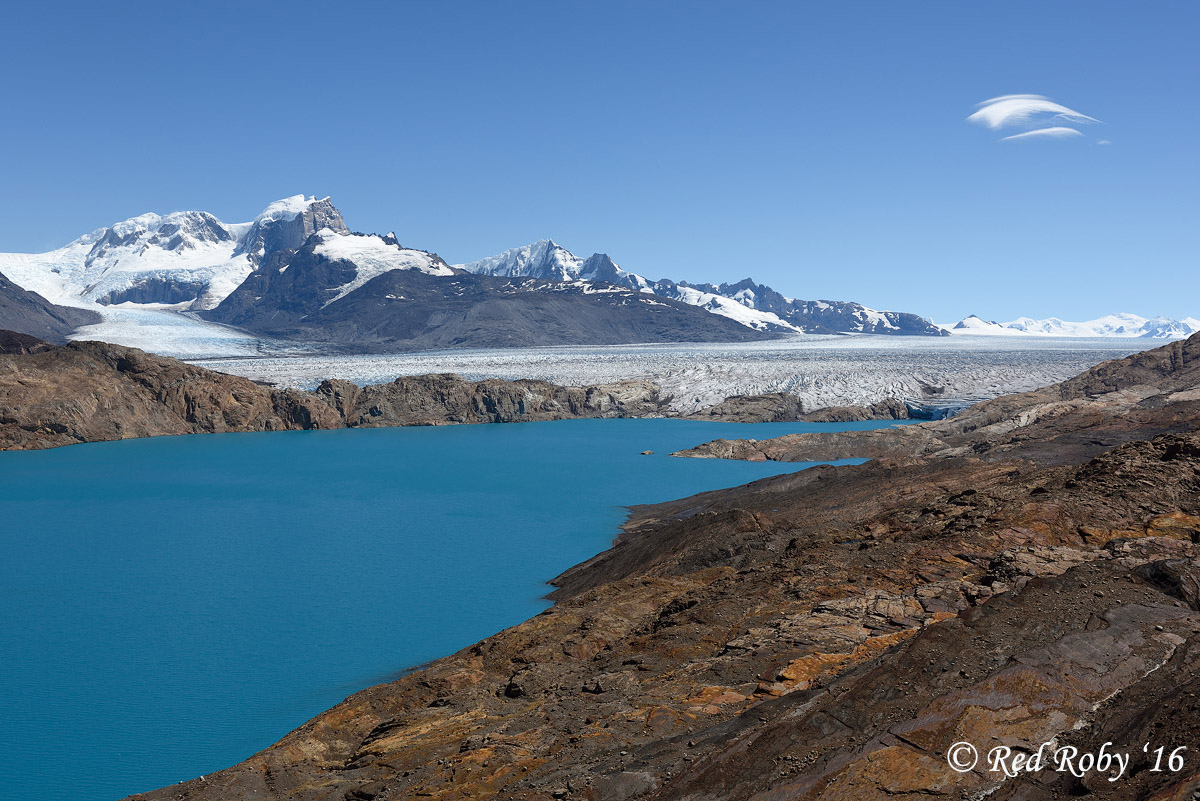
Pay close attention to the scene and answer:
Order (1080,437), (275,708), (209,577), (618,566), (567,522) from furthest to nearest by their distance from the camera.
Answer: (567,522)
(1080,437)
(209,577)
(618,566)
(275,708)

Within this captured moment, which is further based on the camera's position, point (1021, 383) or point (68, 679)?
point (1021, 383)

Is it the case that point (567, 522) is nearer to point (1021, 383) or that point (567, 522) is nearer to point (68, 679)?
point (68, 679)

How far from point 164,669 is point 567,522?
18.0 m

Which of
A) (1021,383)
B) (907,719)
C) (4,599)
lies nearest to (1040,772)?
(907,719)

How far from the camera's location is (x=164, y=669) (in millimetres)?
19000

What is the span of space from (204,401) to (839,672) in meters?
71.4

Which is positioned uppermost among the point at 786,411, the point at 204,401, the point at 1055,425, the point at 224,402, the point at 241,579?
the point at 1055,425

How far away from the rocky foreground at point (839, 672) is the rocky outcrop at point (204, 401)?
58334 mm

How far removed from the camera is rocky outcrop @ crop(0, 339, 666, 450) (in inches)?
2467

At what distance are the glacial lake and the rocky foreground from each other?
4471 mm

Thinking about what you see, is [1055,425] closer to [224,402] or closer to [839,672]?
[839,672]

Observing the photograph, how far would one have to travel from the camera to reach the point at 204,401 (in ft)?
236

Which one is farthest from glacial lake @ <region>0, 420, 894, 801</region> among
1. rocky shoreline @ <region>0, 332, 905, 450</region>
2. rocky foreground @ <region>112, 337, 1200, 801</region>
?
rocky shoreline @ <region>0, 332, 905, 450</region>

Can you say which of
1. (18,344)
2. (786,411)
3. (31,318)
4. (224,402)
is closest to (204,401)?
(224,402)
